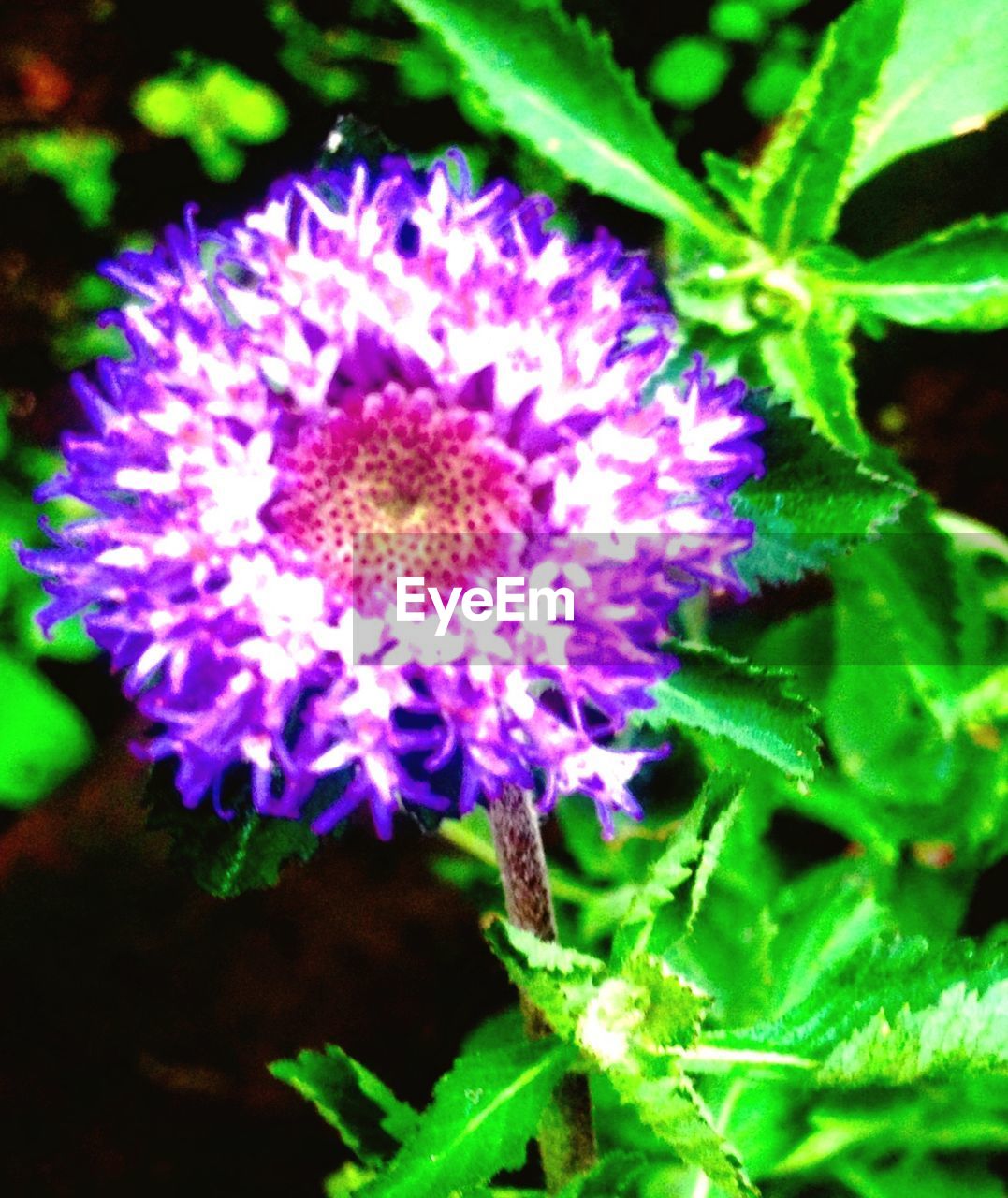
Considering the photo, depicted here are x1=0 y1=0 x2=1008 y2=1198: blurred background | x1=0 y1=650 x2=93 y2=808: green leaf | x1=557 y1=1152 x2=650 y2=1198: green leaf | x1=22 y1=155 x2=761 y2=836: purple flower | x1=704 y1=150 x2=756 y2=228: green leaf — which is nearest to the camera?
x1=22 y1=155 x2=761 y2=836: purple flower

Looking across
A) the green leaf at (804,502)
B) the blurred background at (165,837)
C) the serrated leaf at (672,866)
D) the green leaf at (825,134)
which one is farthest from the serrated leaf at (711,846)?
the blurred background at (165,837)

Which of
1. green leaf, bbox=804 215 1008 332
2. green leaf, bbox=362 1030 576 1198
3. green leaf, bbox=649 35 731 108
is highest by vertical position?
green leaf, bbox=649 35 731 108

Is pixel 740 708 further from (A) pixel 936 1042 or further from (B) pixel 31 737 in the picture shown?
(B) pixel 31 737

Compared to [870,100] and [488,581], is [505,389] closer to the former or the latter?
[488,581]

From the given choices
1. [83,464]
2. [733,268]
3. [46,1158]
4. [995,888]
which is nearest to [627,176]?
[733,268]

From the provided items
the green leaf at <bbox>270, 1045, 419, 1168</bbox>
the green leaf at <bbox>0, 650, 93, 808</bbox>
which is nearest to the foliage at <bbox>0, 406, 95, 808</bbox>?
the green leaf at <bbox>0, 650, 93, 808</bbox>

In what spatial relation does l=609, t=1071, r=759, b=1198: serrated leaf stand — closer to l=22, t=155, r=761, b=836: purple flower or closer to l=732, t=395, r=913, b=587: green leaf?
l=22, t=155, r=761, b=836: purple flower

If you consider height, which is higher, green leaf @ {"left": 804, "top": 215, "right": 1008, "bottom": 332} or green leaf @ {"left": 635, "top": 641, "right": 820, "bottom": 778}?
green leaf @ {"left": 804, "top": 215, "right": 1008, "bottom": 332}

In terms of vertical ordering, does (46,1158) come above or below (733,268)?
below
